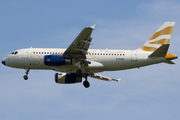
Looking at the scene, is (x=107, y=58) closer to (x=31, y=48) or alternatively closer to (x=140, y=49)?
(x=140, y=49)

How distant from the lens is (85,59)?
52219 mm

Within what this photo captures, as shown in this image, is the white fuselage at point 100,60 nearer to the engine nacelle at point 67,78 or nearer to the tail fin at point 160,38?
the tail fin at point 160,38

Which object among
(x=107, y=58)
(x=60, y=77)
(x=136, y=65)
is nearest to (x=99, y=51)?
(x=107, y=58)

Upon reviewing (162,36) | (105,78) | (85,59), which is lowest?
(105,78)

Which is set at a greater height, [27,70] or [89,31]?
[89,31]

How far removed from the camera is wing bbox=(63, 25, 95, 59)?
4703 cm

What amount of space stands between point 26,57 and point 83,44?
10.1 metres

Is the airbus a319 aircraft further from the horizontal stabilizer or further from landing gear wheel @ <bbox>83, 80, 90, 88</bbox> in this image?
landing gear wheel @ <bbox>83, 80, 90, 88</bbox>

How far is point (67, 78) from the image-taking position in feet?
196

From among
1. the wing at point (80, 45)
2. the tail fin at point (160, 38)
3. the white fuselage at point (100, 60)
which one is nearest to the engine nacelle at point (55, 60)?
the wing at point (80, 45)

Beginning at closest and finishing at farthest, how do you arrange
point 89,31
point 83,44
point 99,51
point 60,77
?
1. point 89,31
2. point 83,44
3. point 99,51
4. point 60,77

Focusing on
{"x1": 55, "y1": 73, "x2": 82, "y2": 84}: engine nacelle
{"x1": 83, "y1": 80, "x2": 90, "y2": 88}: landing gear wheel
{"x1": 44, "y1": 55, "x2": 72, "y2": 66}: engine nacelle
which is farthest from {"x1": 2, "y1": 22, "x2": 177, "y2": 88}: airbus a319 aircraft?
{"x1": 55, "y1": 73, "x2": 82, "y2": 84}: engine nacelle

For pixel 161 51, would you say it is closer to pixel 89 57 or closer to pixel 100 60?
pixel 100 60

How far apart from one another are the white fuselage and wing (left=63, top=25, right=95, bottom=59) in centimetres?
149
